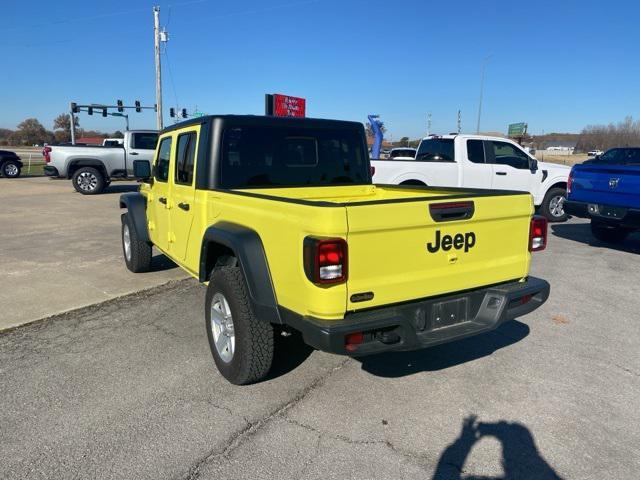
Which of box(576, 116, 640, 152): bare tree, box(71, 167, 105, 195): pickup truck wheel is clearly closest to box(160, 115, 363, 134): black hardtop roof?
box(71, 167, 105, 195): pickup truck wheel

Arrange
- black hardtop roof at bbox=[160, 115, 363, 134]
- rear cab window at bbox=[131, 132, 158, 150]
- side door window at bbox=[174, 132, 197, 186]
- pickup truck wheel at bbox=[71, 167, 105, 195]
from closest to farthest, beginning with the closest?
black hardtop roof at bbox=[160, 115, 363, 134]
side door window at bbox=[174, 132, 197, 186]
pickup truck wheel at bbox=[71, 167, 105, 195]
rear cab window at bbox=[131, 132, 158, 150]

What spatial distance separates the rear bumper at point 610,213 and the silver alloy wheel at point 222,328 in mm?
6481

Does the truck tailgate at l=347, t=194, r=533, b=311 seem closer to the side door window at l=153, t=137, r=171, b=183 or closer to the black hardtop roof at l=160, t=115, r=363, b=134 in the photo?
the black hardtop roof at l=160, t=115, r=363, b=134

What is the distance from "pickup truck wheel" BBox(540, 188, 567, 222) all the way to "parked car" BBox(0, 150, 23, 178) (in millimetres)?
23215

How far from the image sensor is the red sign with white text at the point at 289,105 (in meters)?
29.4

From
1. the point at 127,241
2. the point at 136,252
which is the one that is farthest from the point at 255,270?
the point at 127,241

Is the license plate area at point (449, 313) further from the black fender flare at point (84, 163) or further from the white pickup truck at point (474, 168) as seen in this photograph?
the black fender flare at point (84, 163)

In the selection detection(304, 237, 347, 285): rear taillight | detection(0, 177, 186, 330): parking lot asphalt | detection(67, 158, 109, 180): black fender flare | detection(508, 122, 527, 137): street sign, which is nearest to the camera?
detection(304, 237, 347, 285): rear taillight

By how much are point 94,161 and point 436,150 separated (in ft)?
37.7

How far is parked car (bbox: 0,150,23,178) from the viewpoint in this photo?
2306 centimetres

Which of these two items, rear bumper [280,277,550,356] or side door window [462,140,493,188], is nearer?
rear bumper [280,277,550,356]

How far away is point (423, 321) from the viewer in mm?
3020

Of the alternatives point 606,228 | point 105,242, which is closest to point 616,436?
point 606,228

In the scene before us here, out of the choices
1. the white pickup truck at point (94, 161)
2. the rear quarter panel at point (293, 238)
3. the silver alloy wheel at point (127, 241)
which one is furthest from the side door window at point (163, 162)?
the white pickup truck at point (94, 161)
